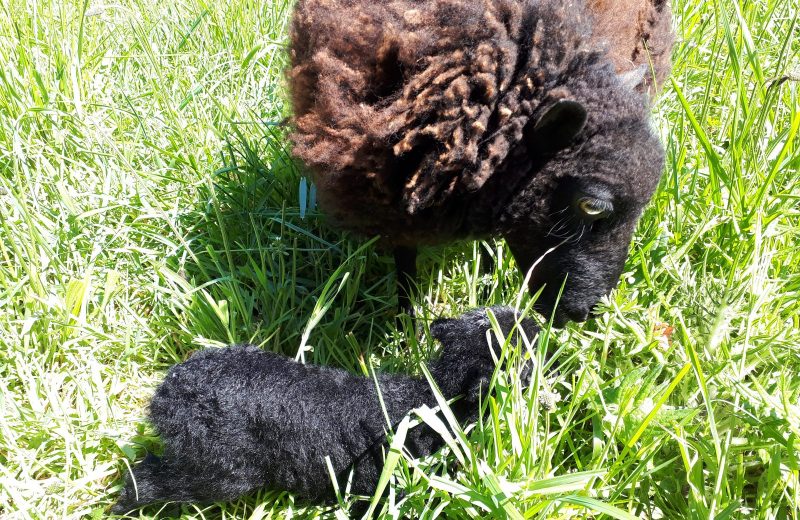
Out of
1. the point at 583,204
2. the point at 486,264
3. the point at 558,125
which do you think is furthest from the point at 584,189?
the point at 486,264

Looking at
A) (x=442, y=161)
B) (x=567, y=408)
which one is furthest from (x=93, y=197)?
(x=567, y=408)

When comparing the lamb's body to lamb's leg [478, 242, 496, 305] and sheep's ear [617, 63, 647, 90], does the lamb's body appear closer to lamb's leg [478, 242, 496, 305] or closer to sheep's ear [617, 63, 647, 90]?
sheep's ear [617, 63, 647, 90]

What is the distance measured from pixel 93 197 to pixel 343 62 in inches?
52.5

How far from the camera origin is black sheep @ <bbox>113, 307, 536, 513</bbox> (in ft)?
6.08

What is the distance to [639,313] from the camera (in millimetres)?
2256

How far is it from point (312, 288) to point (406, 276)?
418 millimetres

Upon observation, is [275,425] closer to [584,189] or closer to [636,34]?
[584,189]

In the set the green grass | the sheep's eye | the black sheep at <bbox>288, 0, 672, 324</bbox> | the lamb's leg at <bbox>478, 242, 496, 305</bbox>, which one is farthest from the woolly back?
the lamb's leg at <bbox>478, 242, 496, 305</bbox>

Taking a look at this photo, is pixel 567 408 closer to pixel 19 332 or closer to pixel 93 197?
pixel 19 332

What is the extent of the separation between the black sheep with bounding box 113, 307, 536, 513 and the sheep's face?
31 cm

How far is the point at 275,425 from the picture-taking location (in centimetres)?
187

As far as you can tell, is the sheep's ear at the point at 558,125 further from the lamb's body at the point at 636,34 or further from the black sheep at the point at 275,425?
the black sheep at the point at 275,425

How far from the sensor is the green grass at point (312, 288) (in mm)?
1726

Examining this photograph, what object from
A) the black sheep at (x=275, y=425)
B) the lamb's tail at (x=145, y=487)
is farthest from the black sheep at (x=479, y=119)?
the lamb's tail at (x=145, y=487)
